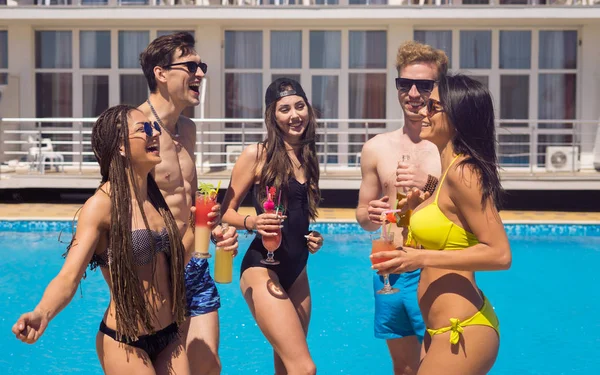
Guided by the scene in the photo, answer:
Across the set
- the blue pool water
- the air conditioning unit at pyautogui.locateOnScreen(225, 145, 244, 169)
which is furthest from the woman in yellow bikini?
the air conditioning unit at pyautogui.locateOnScreen(225, 145, 244, 169)

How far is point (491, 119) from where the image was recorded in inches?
119

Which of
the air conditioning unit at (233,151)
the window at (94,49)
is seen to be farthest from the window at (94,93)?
the air conditioning unit at (233,151)

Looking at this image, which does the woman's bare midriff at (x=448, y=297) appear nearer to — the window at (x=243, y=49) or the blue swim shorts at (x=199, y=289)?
the blue swim shorts at (x=199, y=289)

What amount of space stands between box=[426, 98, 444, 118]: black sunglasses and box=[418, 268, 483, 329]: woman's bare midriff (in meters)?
0.56

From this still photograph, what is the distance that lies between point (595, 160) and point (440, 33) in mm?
3926

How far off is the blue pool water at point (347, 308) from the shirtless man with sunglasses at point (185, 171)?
230 cm

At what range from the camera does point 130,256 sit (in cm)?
295

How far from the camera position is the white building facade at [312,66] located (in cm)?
1683

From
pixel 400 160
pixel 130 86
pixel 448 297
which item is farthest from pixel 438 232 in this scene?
pixel 130 86

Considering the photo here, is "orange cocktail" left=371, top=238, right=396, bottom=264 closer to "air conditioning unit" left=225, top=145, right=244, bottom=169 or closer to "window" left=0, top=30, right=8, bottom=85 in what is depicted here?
"air conditioning unit" left=225, top=145, right=244, bottom=169

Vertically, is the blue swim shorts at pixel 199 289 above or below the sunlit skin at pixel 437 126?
below

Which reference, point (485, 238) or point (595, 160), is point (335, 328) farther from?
point (595, 160)

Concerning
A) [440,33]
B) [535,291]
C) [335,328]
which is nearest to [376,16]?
[440,33]

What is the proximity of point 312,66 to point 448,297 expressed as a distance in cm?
1480
